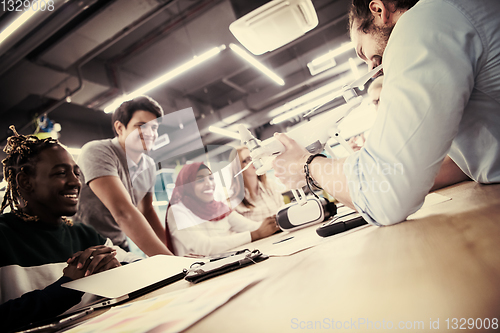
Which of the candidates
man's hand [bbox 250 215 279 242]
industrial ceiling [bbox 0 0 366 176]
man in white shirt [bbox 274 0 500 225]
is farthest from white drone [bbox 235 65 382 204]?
industrial ceiling [bbox 0 0 366 176]

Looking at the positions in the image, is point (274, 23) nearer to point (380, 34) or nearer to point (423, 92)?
point (380, 34)

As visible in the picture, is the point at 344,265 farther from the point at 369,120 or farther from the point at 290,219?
the point at 369,120

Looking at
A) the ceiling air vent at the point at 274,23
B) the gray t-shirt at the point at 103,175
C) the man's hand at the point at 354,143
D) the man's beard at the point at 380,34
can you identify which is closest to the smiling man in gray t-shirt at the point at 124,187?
the gray t-shirt at the point at 103,175

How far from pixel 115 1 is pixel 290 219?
2512mm

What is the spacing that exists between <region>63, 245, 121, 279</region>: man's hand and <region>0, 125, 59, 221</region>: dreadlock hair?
1.18ft

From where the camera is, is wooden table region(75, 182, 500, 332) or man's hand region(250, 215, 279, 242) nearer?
wooden table region(75, 182, 500, 332)

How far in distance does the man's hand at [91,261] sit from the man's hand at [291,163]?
0.66 metres

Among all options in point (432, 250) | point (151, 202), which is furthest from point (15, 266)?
point (432, 250)

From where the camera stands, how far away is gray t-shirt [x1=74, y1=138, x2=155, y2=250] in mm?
1478

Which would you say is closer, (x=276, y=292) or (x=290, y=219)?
(x=276, y=292)

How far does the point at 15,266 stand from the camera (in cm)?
94

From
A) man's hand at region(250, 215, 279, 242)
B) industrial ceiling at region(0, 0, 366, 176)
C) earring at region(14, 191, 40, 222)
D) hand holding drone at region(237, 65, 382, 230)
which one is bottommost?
man's hand at region(250, 215, 279, 242)

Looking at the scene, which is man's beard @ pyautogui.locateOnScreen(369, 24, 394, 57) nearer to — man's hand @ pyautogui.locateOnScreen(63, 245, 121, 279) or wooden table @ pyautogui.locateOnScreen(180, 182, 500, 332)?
wooden table @ pyautogui.locateOnScreen(180, 182, 500, 332)

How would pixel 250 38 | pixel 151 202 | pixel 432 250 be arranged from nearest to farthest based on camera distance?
pixel 432 250, pixel 250 38, pixel 151 202
